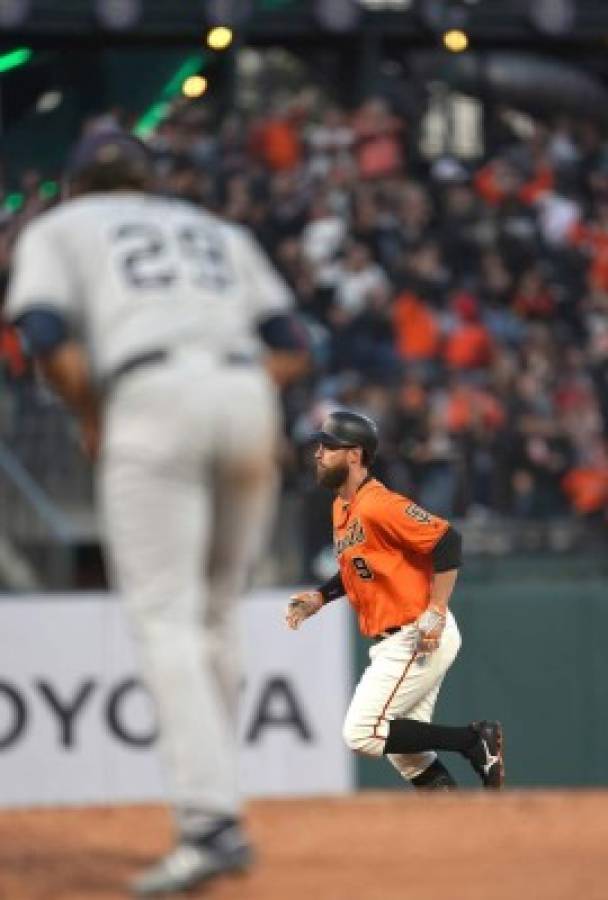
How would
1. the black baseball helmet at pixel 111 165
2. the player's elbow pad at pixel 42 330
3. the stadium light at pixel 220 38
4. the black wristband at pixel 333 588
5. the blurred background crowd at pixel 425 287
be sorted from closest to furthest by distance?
the player's elbow pad at pixel 42 330 < the black baseball helmet at pixel 111 165 < the black wristband at pixel 333 588 < the blurred background crowd at pixel 425 287 < the stadium light at pixel 220 38

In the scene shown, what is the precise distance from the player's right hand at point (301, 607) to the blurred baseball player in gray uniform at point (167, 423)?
3.85 meters

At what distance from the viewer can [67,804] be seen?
11.3m

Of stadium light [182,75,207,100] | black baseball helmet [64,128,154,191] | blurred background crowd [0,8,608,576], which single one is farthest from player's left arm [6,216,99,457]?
stadium light [182,75,207,100]

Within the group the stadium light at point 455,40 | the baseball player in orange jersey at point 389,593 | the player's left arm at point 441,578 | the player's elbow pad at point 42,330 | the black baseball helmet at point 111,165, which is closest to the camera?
the player's elbow pad at point 42,330

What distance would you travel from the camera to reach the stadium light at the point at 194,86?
60.6 feet

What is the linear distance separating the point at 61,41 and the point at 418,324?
16.1 feet

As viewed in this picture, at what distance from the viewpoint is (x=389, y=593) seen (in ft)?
30.7

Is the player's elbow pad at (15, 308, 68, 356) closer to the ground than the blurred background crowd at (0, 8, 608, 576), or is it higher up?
higher up

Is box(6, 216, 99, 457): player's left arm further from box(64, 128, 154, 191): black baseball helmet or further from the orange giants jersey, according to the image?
the orange giants jersey

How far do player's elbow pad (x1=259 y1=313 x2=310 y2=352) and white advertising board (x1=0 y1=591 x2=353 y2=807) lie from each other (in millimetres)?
5853

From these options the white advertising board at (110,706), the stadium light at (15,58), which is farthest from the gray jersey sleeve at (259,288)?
the stadium light at (15,58)

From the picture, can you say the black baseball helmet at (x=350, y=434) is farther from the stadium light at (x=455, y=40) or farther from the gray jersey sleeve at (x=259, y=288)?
the stadium light at (x=455, y=40)

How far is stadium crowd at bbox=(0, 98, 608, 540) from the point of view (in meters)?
13.6

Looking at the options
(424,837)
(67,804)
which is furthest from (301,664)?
(424,837)
